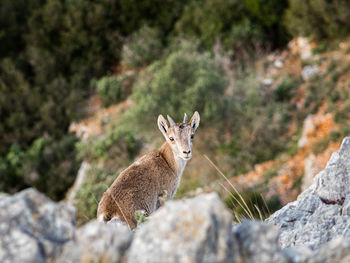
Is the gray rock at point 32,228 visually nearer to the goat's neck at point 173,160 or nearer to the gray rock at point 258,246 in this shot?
the gray rock at point 258,246

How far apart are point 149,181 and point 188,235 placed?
11.1ft

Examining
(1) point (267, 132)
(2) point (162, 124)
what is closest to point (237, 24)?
(1) point (267, 132)

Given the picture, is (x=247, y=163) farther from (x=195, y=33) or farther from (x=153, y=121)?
(x=195, y=33)

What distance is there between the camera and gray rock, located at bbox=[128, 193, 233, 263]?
2.71 meters

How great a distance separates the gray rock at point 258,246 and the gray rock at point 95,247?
668 millimetres

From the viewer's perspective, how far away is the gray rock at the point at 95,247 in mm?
2807

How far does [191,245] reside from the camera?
2.71m

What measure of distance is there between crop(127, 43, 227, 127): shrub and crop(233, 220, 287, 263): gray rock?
16.1 m

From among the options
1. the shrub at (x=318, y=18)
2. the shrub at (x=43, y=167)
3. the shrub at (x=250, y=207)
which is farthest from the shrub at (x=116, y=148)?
the shrub at (x=318, y=18)

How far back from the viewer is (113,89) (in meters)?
24.3

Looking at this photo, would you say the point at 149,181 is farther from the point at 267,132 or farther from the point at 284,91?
the point at 284,91

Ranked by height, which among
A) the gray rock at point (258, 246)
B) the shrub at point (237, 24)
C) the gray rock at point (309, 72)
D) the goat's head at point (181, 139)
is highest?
the gray rock at point (258, 246)

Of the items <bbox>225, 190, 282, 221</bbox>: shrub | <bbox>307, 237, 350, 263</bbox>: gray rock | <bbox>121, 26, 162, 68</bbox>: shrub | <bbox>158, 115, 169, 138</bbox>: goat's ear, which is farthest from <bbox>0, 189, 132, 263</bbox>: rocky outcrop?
<bbox>121, 26, 162, 68</bbox>: shrub

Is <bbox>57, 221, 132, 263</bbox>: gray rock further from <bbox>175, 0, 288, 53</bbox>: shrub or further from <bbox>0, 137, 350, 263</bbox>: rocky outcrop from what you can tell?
<bbox>175, 0, 288, 53</bbox>: shrub
